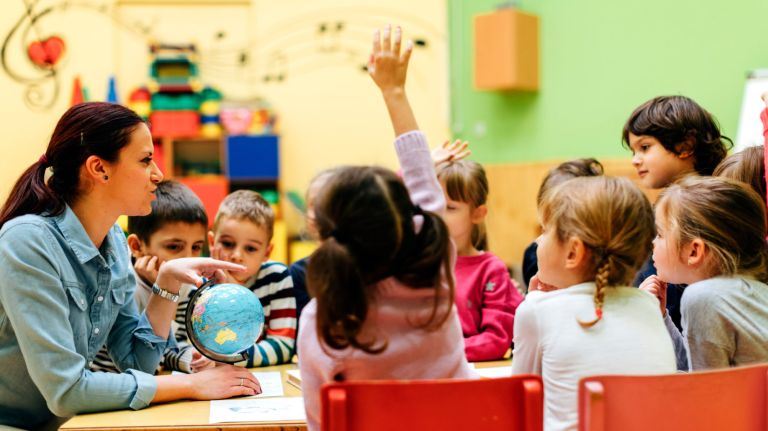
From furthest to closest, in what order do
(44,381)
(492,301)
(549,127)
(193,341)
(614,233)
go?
(549,127) < (492,301) < (193,341) < (44,381) < (614,233)

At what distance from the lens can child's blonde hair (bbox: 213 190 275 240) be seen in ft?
9.67

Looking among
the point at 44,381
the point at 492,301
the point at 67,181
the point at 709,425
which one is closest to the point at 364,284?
the point at 709,425

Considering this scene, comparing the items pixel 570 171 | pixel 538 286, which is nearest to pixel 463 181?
pixel 570 171

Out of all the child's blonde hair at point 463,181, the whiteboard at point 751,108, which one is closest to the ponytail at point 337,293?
the child's blonde hair at point 463,181

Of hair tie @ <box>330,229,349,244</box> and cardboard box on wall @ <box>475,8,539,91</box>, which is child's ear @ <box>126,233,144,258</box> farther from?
cardboard box on wall @ <box>475,8,539,91</box>

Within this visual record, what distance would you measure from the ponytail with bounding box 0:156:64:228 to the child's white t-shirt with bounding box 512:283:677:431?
1.28 meters

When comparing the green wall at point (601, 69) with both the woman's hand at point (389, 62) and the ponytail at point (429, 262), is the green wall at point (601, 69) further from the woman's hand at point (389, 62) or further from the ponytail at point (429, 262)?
the ponytail at point (429, 262)

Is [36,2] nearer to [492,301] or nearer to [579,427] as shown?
[492,301]

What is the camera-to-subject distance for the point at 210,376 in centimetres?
227

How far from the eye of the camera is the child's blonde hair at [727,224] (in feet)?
6.93

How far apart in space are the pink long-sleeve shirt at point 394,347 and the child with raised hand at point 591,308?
0.61 feet

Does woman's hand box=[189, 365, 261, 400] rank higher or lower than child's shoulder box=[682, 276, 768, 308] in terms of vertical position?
lower

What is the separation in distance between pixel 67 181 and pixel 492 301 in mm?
1474

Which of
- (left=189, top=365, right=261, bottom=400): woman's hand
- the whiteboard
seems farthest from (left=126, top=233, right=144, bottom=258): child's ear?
the whiteboard
